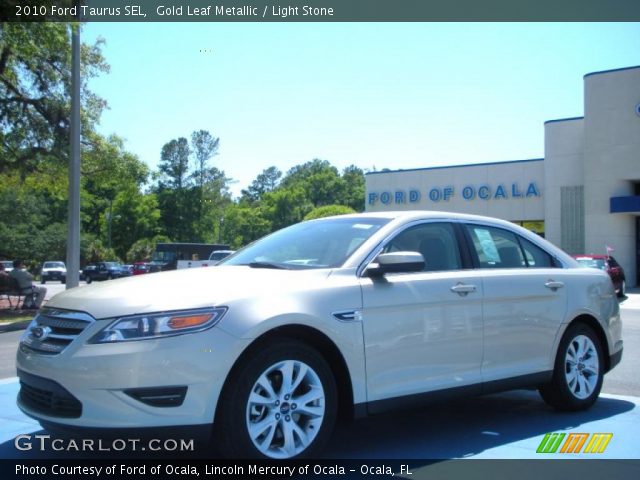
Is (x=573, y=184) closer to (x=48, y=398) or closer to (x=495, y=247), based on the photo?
(x=495, y=247)

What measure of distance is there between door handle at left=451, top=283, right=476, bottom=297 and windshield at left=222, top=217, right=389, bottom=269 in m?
0.71

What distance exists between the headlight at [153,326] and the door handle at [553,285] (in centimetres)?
310

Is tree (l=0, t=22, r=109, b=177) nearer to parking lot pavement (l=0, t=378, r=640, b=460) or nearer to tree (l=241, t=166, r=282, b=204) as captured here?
parking lot pavement (l=0, t=378, r=640, b=460)

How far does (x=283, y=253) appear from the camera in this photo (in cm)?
509

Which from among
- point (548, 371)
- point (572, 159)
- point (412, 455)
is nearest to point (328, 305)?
point (412, 455)

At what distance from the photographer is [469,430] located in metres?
5.19

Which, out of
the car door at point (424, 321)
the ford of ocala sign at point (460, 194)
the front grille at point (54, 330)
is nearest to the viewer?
the front grille at point (54, 330)

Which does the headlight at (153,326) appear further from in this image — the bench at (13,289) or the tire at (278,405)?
the bench at (13,289)

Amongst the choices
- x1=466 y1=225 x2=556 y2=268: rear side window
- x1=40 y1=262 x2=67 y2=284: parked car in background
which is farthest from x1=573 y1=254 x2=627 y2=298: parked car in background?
x1=40 y1=262 x2=67 y2=284: parked car in background

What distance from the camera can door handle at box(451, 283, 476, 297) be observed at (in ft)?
16.1

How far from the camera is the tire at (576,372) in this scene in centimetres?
566

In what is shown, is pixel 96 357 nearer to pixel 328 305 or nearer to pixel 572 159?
pixel 328 305
